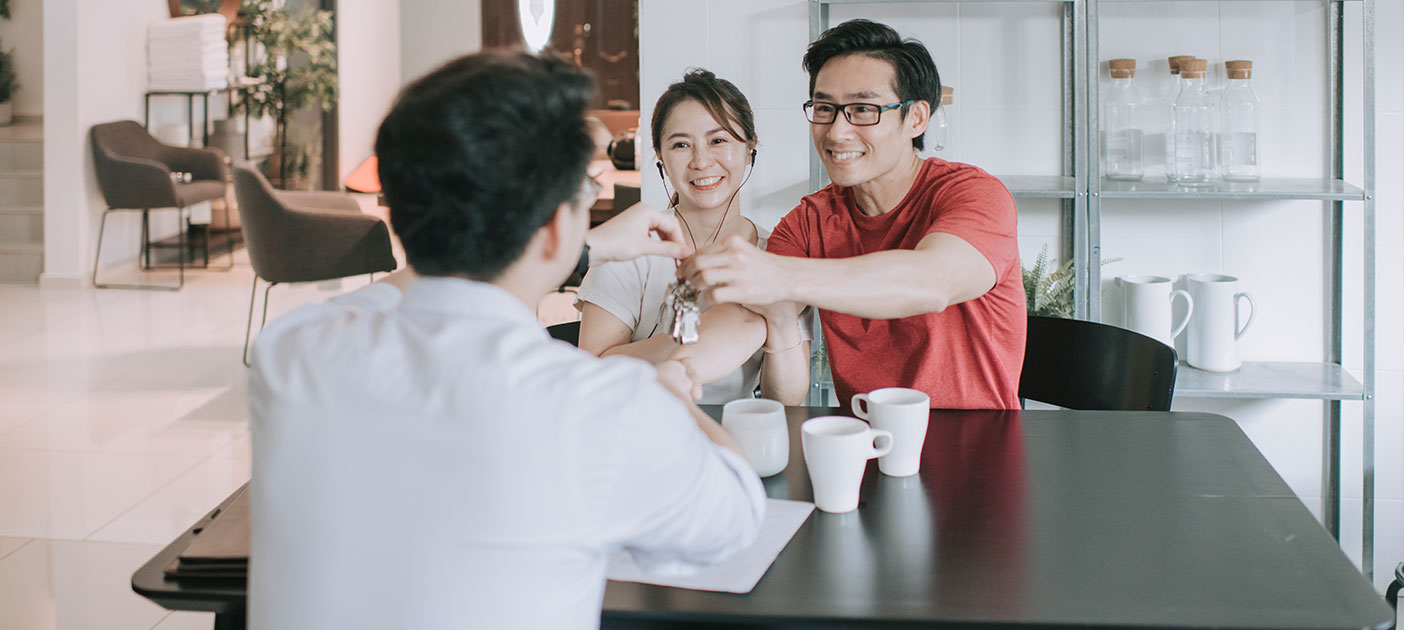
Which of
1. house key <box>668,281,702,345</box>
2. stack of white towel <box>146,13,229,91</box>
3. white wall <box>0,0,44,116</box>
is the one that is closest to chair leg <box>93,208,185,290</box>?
stack of white towel <box>146,13,229,91</box>

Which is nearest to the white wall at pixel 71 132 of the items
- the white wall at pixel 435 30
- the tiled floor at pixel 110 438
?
the tiled floor at pixel 110 438

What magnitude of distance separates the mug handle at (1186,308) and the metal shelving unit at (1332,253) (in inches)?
3.9

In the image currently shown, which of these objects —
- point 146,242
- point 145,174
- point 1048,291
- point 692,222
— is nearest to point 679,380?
point 692,222

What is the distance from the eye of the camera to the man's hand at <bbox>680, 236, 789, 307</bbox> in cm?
173

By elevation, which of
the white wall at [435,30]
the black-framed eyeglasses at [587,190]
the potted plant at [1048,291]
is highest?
the white wall at [435,30]

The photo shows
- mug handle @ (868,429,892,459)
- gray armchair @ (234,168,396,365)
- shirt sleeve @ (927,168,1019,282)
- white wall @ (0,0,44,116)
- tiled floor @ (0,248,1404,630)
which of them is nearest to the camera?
mug handle @ (868,429,892,459)

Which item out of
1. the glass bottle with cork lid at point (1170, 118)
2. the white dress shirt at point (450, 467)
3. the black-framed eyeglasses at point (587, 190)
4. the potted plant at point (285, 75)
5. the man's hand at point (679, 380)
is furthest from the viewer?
the potted plant at point (285, 75)

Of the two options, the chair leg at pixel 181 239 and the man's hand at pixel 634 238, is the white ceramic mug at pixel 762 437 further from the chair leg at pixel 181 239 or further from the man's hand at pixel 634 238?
the chair leg at pixel 181 239

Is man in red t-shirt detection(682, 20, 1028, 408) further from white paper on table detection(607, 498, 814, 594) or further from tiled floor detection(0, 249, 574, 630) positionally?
tiled floor detection(0, 249, 574, 630)

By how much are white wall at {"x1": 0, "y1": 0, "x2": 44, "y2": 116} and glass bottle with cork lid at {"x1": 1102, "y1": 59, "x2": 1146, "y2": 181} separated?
27.1 ft

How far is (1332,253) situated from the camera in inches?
123

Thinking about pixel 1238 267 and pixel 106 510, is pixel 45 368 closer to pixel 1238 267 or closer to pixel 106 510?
pixel 106 510

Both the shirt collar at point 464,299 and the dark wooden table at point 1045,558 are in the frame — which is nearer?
the shirt collar at point 464,299

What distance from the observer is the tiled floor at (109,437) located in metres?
3.19
